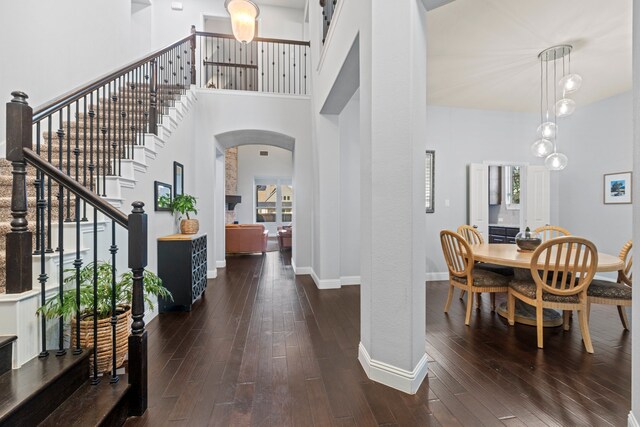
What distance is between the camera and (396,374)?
6.23ft

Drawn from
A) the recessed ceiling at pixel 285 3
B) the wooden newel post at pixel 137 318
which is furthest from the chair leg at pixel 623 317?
the recessed ceiling at pixel 285 3

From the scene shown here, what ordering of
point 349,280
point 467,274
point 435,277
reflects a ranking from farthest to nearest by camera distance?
point 435,277, point 349,280, point 467,274

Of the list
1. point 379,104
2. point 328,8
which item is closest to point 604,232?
point 379,104

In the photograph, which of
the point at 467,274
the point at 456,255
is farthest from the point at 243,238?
the point at 467,274

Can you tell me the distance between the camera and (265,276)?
5.14 metres

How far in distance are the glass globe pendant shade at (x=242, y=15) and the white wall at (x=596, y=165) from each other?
5745 millimetres

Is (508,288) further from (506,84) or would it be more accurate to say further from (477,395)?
(506,84)

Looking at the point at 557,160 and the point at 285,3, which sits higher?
the point at 285,3

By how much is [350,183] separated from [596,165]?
14.3ft

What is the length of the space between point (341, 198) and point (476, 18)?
8.97 feet

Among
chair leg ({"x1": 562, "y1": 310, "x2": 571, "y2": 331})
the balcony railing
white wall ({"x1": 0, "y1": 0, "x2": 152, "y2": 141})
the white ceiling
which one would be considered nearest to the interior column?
the white ceiling

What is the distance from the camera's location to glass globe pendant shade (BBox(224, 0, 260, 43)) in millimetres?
3303

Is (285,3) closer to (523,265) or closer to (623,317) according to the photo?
(523,265)

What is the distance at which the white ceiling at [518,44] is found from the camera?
8.59 ft
